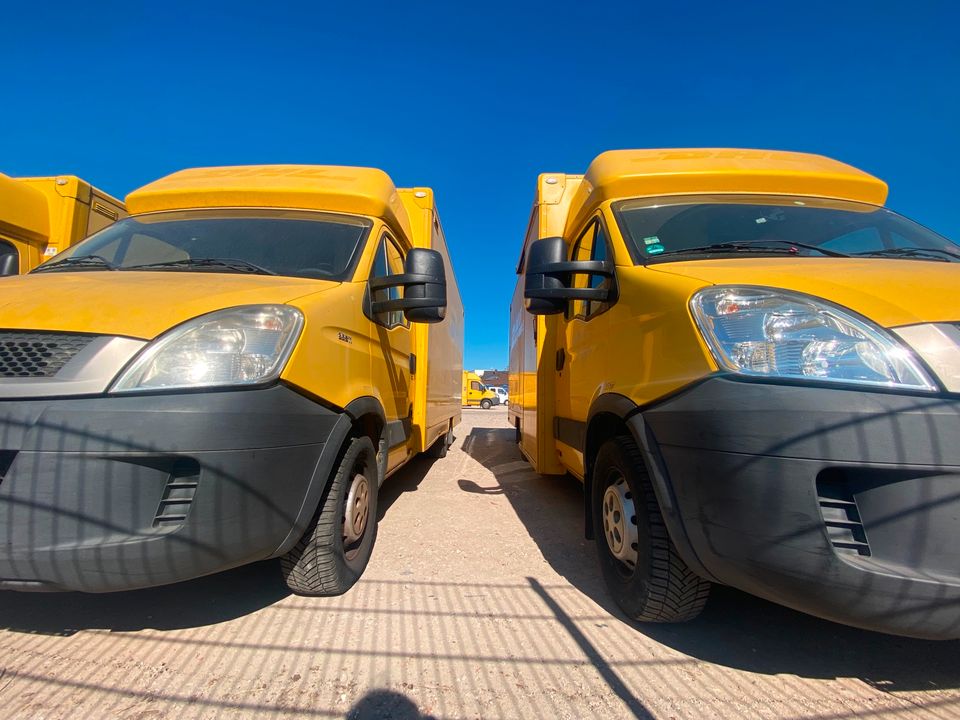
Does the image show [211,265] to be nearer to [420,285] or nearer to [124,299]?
[124,299]

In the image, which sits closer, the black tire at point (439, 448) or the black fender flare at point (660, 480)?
the black fender flare at point (660, 480)

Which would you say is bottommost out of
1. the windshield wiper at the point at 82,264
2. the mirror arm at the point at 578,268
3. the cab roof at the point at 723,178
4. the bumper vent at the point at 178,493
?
the bumper vent at the point at 178,493

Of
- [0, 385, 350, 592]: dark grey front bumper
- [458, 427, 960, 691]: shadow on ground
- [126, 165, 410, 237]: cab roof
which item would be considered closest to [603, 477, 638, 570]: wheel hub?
[458, 427, 960, 691]: shadow on ground

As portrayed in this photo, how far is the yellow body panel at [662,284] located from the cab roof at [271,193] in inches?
59.1

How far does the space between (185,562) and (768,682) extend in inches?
86.3

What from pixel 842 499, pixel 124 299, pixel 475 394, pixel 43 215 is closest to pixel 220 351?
pixel 124 299

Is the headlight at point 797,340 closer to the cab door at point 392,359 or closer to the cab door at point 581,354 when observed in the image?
the cab door at point 581,354

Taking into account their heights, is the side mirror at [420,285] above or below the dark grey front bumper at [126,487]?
above

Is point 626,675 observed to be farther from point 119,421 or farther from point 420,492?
point 420,492

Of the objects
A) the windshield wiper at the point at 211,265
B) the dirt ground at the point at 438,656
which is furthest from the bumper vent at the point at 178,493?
the windshield wiper at the point at 211,265

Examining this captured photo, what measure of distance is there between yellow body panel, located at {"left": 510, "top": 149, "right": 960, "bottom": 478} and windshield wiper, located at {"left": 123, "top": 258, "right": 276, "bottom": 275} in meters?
1.89

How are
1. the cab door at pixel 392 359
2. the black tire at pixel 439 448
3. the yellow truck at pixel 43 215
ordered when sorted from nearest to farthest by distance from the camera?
the cab door at pixel 392 359, the yellow truck at pixel 43 215, the black tire at pixel 439 448

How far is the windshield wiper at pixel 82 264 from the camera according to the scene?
8.13 ft

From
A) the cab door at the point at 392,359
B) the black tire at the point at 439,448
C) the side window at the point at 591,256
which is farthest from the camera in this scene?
the black tire at the point at 439,448
